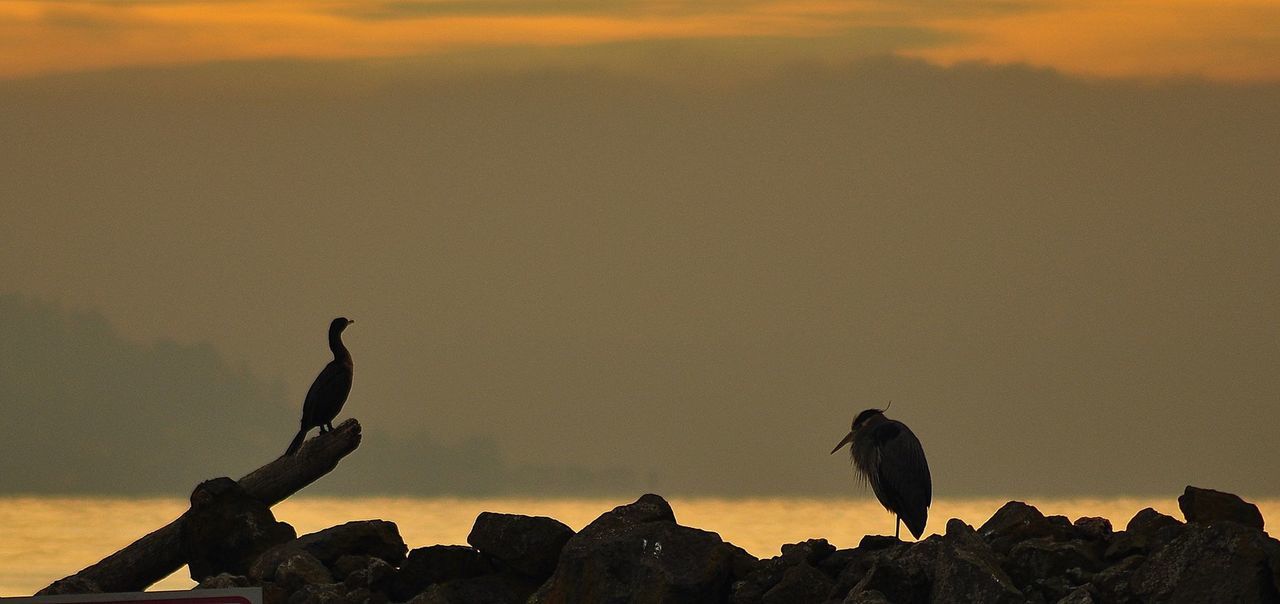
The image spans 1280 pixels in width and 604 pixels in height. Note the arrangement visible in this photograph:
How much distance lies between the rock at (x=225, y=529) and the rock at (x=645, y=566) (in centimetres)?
414

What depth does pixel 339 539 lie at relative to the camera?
17391mm

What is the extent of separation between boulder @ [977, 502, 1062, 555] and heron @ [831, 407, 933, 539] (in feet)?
4.70

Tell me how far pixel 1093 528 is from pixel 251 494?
9.04m

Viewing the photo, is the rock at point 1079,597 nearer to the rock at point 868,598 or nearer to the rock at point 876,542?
the rock at point 868,598

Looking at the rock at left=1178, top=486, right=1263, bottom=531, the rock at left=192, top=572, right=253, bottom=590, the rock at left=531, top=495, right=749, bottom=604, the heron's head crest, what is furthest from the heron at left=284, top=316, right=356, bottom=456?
the rock at left=1178, top=486, right=1263, bottom=531

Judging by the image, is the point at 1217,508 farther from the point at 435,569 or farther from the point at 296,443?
the point at 296,443

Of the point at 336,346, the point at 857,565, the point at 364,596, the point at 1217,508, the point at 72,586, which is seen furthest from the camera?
the point at 336,346

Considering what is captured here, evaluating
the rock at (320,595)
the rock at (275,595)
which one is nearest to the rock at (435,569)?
the rock at (320,595)

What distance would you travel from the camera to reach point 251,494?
736 inches

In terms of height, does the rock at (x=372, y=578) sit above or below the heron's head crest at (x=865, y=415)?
below

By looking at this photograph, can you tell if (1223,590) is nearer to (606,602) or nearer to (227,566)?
(606,602)

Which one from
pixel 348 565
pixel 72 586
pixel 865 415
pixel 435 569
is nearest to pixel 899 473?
pixel 865 415

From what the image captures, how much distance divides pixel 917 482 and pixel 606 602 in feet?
14.4

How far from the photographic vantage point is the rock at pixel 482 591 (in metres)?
15.8
